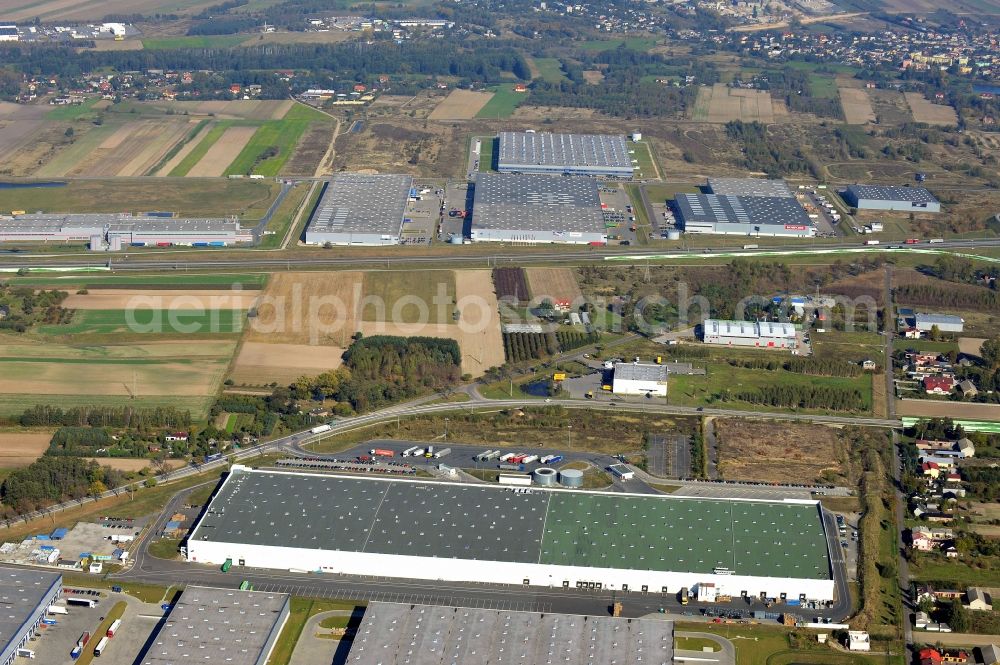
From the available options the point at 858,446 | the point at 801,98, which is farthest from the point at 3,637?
the point at 801,98

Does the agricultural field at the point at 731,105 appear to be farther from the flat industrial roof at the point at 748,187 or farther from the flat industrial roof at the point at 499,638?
the flat industrial roof at the point at 499,638

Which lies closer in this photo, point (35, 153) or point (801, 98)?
point (35, 153)

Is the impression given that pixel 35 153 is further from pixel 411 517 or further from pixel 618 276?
pixel 411 517

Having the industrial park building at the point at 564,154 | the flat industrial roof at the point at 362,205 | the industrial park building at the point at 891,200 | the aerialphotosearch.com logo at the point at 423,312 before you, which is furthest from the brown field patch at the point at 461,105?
the aerialphotosearch.com logo at the point at 423,312

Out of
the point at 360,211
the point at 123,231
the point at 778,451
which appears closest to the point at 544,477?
the point at 778,451

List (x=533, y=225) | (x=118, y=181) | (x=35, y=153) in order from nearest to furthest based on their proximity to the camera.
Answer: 1. (x=533, y=225)
2. (x=118, y=181)
3. (x=35, y=153)

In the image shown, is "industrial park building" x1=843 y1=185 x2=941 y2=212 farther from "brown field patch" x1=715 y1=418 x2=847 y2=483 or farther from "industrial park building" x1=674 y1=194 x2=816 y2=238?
"brown field patch" x1=715 y1=418 x2=847 y2=483
